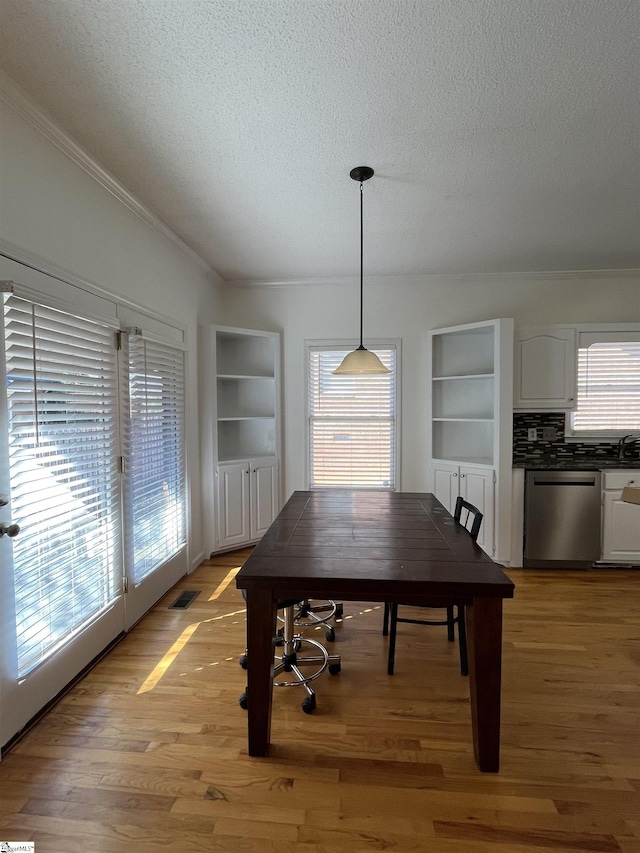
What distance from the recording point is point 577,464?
364 cm

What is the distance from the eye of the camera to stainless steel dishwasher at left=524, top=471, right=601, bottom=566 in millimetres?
3570

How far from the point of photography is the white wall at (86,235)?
1.71 metres

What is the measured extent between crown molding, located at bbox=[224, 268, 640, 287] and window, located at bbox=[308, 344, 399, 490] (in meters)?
0.68

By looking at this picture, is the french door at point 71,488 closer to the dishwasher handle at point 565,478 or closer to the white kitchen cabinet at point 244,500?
the white kitchen cabinet at point 244,500

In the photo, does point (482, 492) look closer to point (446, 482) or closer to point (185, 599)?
point (446, 482)

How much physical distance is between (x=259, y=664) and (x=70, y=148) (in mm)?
2522

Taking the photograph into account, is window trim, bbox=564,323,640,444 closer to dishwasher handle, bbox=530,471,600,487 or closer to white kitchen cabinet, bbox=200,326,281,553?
dishwasher handle, bbox=530,471,600,487

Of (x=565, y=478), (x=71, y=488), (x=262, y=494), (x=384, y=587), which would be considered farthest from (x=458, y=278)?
(x=71, y=488)

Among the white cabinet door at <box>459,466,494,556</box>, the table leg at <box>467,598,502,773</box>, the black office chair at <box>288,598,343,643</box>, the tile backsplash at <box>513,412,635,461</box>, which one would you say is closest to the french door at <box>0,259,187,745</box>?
the black office chair at <box>288,598,343,643</box>

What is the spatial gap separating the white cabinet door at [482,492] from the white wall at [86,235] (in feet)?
8.13

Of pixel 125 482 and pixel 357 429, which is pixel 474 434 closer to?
pixel 357 429

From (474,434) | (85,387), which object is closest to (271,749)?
(85,387)

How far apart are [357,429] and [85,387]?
268 centimetres

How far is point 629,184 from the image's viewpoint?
2396mm
